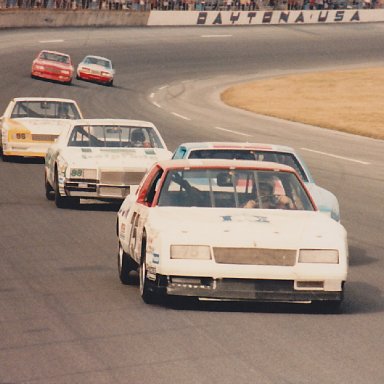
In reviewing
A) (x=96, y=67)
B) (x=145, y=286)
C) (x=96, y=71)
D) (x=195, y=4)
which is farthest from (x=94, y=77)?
(x=145, y=286)

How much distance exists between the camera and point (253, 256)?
980 centimetres

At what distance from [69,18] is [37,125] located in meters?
55.4

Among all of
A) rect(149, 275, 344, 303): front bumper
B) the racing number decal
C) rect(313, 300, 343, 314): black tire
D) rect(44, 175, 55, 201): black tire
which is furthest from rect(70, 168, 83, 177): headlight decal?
rect(149, 275, 344, 303): front bumper

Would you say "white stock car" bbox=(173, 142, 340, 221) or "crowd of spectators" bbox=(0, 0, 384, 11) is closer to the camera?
"white stock car" bbox=(173, 142, 340, 221)

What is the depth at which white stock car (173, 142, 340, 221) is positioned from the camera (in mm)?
13284

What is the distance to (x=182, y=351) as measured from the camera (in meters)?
8.46

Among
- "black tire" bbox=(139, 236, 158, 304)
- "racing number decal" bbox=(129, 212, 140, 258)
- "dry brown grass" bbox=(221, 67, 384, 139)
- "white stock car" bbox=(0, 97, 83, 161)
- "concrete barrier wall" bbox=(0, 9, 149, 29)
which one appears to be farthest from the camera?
"concrete barrier wall" bbox=(0, 9, 149, 29)

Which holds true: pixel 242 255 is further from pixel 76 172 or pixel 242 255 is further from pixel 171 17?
pixel 171 17

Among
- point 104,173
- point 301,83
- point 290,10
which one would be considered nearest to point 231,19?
point 290,10

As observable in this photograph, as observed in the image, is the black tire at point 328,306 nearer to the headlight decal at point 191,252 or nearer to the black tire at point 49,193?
the headlight decal at point 191,252

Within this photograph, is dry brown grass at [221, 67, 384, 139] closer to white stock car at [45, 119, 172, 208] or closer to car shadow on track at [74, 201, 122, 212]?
white stock car at [45, 119, 172, 208]

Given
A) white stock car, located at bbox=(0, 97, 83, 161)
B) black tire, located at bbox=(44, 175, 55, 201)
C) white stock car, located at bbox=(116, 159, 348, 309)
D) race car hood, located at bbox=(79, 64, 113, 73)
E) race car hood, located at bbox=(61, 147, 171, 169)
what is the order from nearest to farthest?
1. white stock car, located at bbox=(116, 159, 348, 309)
2. race car hood, located at bbox=(61, 147, 171, 169)
3. black tire, located at bbox=(44, 175, 55, 201)
4. white stock car, located at bbox=(0, 97, 83, 161)
5. race car hood, located at bbox=(79, 64, 113, 73)

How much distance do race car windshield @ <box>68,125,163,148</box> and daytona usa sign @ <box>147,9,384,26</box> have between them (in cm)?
6555

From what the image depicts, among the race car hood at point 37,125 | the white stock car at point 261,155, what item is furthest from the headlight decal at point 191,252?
the race car hood at point 37,125
